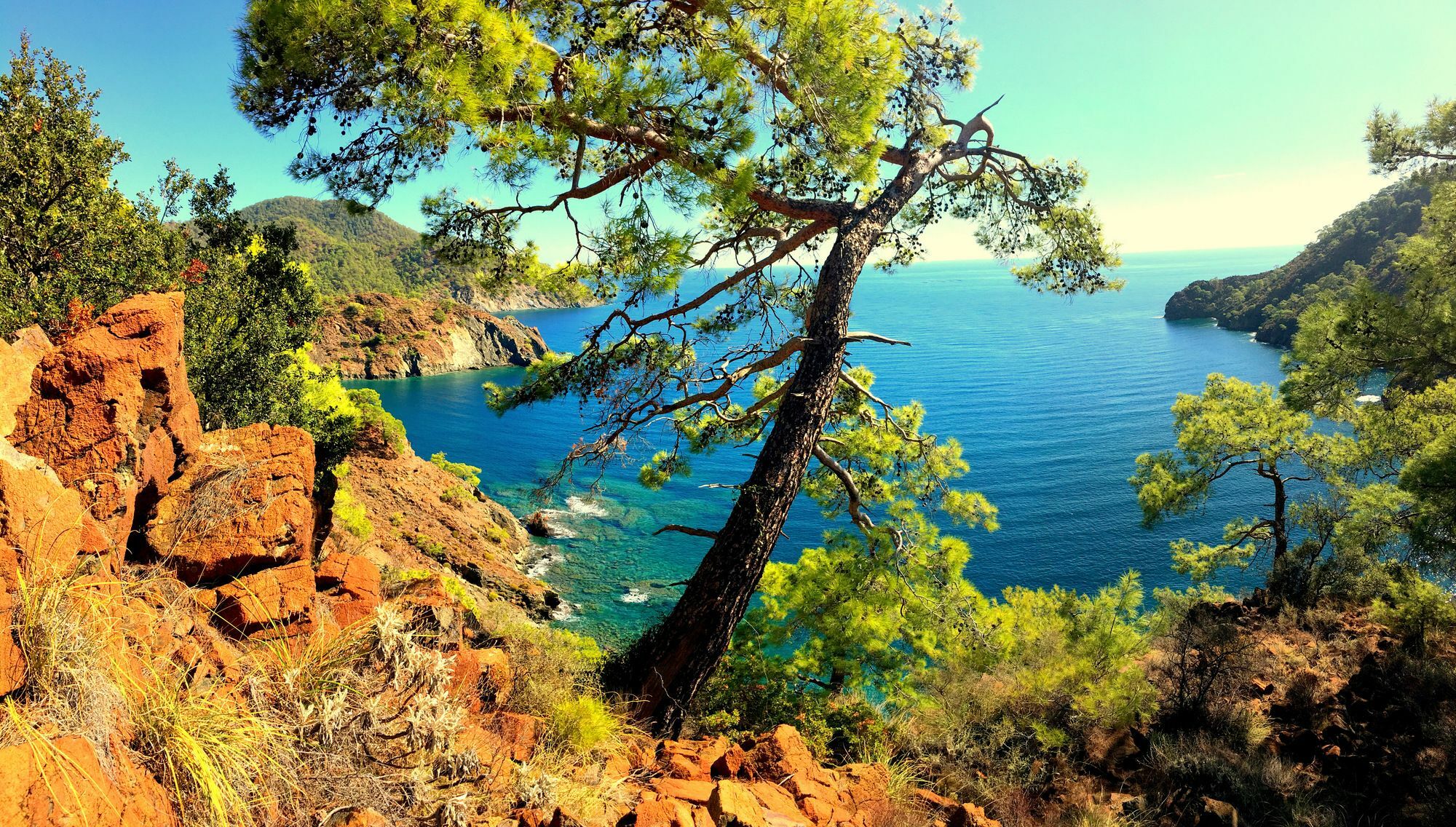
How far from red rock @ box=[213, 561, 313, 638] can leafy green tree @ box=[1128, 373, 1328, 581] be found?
707 inches

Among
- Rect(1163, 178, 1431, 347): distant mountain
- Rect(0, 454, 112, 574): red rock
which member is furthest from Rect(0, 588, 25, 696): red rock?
Rect(1163, 178, 1431, 347): distant mountain

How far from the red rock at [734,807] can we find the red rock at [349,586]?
2.34m

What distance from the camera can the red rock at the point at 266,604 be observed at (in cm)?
339

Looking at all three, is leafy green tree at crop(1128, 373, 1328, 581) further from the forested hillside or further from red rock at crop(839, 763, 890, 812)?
the forested hillside

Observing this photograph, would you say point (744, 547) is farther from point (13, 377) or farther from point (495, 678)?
point (13, 377)

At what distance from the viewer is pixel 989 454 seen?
116 ft

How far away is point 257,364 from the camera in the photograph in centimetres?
974

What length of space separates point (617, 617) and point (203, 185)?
52.3 feet

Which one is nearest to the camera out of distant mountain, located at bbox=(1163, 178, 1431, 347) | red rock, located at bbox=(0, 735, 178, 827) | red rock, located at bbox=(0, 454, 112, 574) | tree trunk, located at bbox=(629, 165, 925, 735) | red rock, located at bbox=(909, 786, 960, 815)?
red rock, located at bbox=(0, 735, 178, 827)

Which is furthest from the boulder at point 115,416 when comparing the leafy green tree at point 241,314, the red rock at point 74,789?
the leafy green tree at point 241,314

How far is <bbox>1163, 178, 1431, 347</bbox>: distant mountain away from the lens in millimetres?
52969

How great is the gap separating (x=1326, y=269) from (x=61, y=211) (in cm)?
9125

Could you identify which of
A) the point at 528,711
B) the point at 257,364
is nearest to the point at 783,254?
the point at 528,711

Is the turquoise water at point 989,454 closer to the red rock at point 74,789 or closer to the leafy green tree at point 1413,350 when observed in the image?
the red rock at point 74,789
